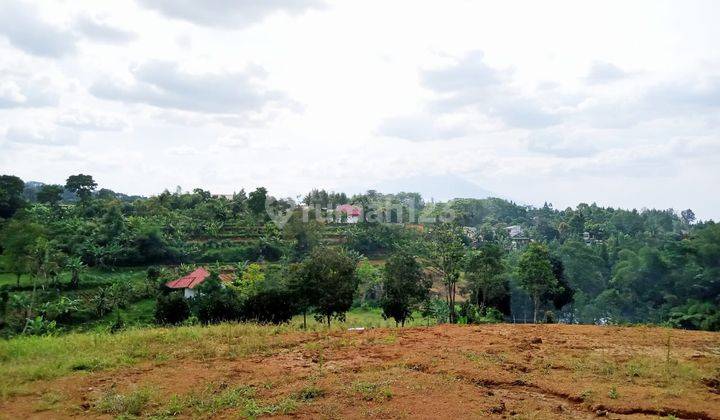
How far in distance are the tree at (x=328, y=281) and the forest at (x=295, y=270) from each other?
0.05 metres

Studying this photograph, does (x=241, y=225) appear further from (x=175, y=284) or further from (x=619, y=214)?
(x=619, y=214)

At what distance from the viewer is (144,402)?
8.04 meters

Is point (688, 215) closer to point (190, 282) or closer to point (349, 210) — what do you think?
point (349, 210)

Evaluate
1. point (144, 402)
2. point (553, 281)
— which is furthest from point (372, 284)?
point (144, 402)

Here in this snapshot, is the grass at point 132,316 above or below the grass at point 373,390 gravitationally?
below

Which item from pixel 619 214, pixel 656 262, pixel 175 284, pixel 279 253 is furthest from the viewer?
pixel 619 214

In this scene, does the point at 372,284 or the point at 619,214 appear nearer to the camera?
the point at 372,284

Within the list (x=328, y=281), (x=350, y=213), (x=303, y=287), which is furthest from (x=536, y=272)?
(x=350, y=213)

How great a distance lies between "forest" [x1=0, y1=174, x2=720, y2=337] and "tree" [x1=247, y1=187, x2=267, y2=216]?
16cm

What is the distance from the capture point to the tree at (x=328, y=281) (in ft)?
74.5

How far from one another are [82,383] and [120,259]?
37769mm

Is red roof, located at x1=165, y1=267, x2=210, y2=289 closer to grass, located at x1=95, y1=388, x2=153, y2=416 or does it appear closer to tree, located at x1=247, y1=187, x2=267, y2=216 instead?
tree, located at x1=247, y1=187, x2=267, y2=216

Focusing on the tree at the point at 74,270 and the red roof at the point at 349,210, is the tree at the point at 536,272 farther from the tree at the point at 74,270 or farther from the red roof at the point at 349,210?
the red roof at the point at 349,210

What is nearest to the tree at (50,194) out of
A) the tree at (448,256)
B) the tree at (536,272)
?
the tree at (448,256)
